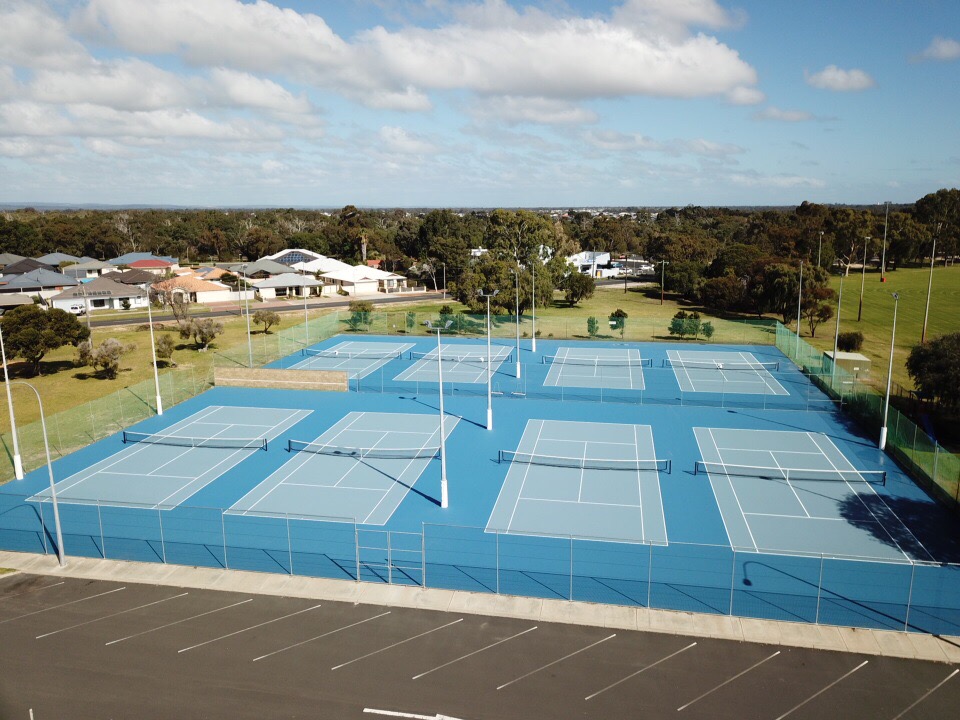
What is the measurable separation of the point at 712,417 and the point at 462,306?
4962cm

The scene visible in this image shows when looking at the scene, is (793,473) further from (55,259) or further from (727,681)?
(55,259)

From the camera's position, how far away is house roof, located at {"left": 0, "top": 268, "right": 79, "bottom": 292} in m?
81.8

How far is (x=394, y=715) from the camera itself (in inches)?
588

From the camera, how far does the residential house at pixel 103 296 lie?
7812 centimetres

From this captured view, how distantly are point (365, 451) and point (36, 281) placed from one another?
7226 centimetres

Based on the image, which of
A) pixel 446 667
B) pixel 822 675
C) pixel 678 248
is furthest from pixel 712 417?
pixel 678 248

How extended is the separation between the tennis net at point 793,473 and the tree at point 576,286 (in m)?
53.7

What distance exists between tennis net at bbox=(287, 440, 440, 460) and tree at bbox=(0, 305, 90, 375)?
2516cm

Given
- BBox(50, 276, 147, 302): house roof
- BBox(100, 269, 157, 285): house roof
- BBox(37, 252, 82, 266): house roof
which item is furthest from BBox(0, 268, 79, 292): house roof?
BBox(37, 252, 82, 266): house roof

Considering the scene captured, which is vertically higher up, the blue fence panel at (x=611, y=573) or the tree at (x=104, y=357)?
the tree at (x=104, y=357)

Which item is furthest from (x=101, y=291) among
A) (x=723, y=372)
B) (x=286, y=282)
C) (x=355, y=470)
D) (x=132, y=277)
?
(x=723, y=372)

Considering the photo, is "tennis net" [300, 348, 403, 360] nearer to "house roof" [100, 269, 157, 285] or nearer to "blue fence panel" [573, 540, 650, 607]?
"blue fence panel" [573, 540, 650, 607]

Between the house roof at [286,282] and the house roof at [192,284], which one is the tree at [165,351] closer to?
the house roof at [192,284]

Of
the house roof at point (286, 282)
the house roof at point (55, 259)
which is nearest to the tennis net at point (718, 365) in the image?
the house roof at point (286, 282)
